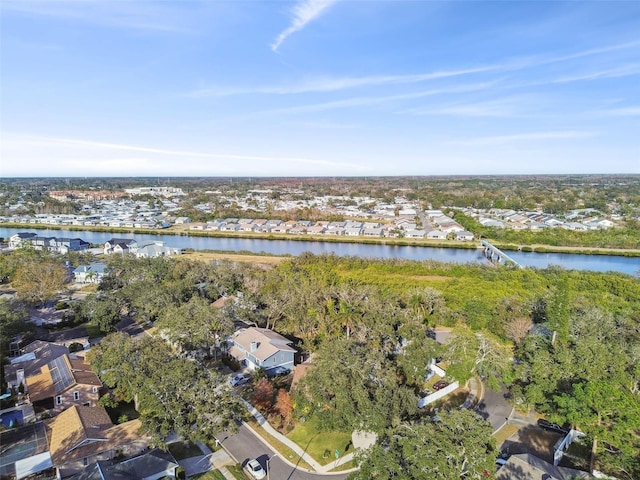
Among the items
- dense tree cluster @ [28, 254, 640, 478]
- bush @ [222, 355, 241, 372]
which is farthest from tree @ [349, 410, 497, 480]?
bush @ [222, 355, 241, 372]

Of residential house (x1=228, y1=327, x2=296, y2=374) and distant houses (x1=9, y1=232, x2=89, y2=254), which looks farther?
distant houses (x1=9, y1=232, x2=89, y2=254)

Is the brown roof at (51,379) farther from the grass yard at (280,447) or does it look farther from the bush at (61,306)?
the bush at (61,306)

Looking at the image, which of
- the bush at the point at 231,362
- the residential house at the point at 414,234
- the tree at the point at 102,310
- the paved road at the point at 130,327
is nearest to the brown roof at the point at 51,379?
the tree at the point at 102,310

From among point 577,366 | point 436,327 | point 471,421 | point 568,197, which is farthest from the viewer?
point 568,197

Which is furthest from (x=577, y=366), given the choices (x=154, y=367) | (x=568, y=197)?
(x=568, y=197)

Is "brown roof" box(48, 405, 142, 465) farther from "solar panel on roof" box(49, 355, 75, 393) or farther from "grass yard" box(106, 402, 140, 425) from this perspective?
"solar panel on roof" box(49, 355, 75, 393)

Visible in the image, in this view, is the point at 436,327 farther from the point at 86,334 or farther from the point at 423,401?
the point at 86,334
